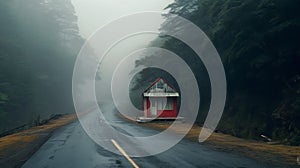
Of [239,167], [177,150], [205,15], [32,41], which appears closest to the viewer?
[239,167]

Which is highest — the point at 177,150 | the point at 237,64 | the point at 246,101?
the point at 237,64

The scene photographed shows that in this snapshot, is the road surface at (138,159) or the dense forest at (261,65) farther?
the dense forest at (261,65)

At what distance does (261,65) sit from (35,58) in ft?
176

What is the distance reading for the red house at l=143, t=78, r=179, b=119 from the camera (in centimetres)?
3844

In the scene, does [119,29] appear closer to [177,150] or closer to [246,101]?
[246,101]

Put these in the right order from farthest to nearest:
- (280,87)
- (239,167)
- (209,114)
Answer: (209,114)
(280,87)
(239,167)

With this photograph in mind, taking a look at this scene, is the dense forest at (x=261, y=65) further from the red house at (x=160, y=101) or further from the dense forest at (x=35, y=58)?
the dense forest at (x=35, y=58)

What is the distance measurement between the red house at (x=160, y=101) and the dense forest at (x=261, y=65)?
6006 millimetres

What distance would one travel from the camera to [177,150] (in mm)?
15094

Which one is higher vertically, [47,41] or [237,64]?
[47,41]

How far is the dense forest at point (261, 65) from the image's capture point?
1065 inches

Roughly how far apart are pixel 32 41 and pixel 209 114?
45265 millimetres

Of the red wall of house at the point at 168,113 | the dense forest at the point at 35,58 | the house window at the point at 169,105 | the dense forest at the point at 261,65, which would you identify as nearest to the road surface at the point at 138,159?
the dense forest at the point at 261,65

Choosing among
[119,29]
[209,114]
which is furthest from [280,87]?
[119,29]
